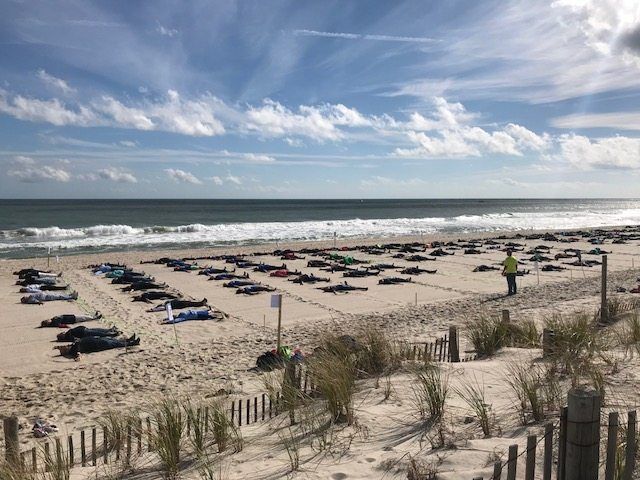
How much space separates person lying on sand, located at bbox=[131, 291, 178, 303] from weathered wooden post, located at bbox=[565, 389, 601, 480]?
1559cm

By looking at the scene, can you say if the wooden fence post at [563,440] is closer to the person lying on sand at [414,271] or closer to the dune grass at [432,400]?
the dune grass at [432,400]

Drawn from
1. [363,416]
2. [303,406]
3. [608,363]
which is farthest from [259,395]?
[608,363]

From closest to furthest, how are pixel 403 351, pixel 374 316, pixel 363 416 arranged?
pixel 363 416, pixel 403 351, pixel 374 316

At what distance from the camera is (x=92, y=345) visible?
11070 mm

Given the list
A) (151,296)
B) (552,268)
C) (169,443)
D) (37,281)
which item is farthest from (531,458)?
(552,268)

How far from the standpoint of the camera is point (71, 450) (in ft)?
16.8

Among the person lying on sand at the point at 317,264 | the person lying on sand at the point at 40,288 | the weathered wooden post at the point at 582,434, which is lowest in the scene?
the person lying on sand at the point at 40,288

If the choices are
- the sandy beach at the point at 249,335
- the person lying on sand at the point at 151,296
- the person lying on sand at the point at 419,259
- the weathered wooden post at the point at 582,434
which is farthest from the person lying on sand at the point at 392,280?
the weathered wooden post at the point at 582,434

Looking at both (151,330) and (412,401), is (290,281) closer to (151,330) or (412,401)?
(151,330)

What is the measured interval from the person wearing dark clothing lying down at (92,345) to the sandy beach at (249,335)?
7.9 inches

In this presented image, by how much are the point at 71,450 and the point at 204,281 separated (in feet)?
52.6

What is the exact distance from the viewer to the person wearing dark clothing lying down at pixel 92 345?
10.8m

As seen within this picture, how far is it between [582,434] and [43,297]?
17.4 metres

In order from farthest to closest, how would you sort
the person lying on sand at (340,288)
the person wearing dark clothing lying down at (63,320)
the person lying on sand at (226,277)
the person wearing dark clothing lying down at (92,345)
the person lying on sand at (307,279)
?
the person lying on sand at (226,277)
the person lying on sand at (307,279)
the person lying on sand at (340,288)
the person wearing dark clothing lying down at (63,320)
the person wearing dark clothing lying down at (92,345)
